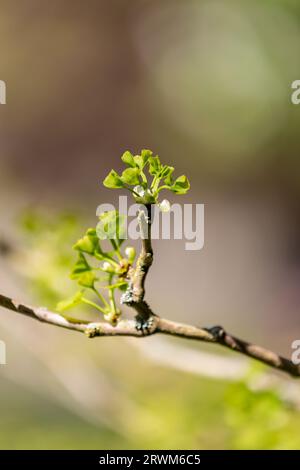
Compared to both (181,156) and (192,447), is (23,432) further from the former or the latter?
(181,156)

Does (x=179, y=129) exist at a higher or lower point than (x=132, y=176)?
higher

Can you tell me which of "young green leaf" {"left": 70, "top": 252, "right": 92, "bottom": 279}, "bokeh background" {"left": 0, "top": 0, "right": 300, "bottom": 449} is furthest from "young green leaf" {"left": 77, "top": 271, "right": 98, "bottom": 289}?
"bokeh background" {"left": 0, "top": 0, "right": 300, "bottom": 449}

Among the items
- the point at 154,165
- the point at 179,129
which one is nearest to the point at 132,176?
the point at 154,165

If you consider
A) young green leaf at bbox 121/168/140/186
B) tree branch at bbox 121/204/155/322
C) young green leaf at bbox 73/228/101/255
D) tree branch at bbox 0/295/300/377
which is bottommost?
tree branch at bbox 0/295/300/377

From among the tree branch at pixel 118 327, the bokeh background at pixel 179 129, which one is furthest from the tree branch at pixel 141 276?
the bokeh background at pixel 179 129

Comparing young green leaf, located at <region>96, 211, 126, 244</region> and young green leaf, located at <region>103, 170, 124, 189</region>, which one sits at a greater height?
young green leaf, located at <region>103, 170, 124, 189</region>

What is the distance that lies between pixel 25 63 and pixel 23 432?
73.3 inches

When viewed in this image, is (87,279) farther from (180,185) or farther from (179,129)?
(179,129)

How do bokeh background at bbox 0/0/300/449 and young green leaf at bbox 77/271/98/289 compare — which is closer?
young green leaf at bbox 77/271/98/289

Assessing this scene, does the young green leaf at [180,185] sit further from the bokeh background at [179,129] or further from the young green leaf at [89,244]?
the bokeh background at [179,129]

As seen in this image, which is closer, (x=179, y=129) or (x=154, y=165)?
(x=154, y=165)

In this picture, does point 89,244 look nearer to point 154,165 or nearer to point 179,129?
point 154,165

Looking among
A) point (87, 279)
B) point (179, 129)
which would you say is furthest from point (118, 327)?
point (179, 129)

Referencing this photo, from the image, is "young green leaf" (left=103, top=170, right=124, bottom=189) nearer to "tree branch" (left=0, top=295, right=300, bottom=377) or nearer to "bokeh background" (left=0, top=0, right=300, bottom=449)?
"tree branch" (left=0, top=295, right=300, bottom=377)
